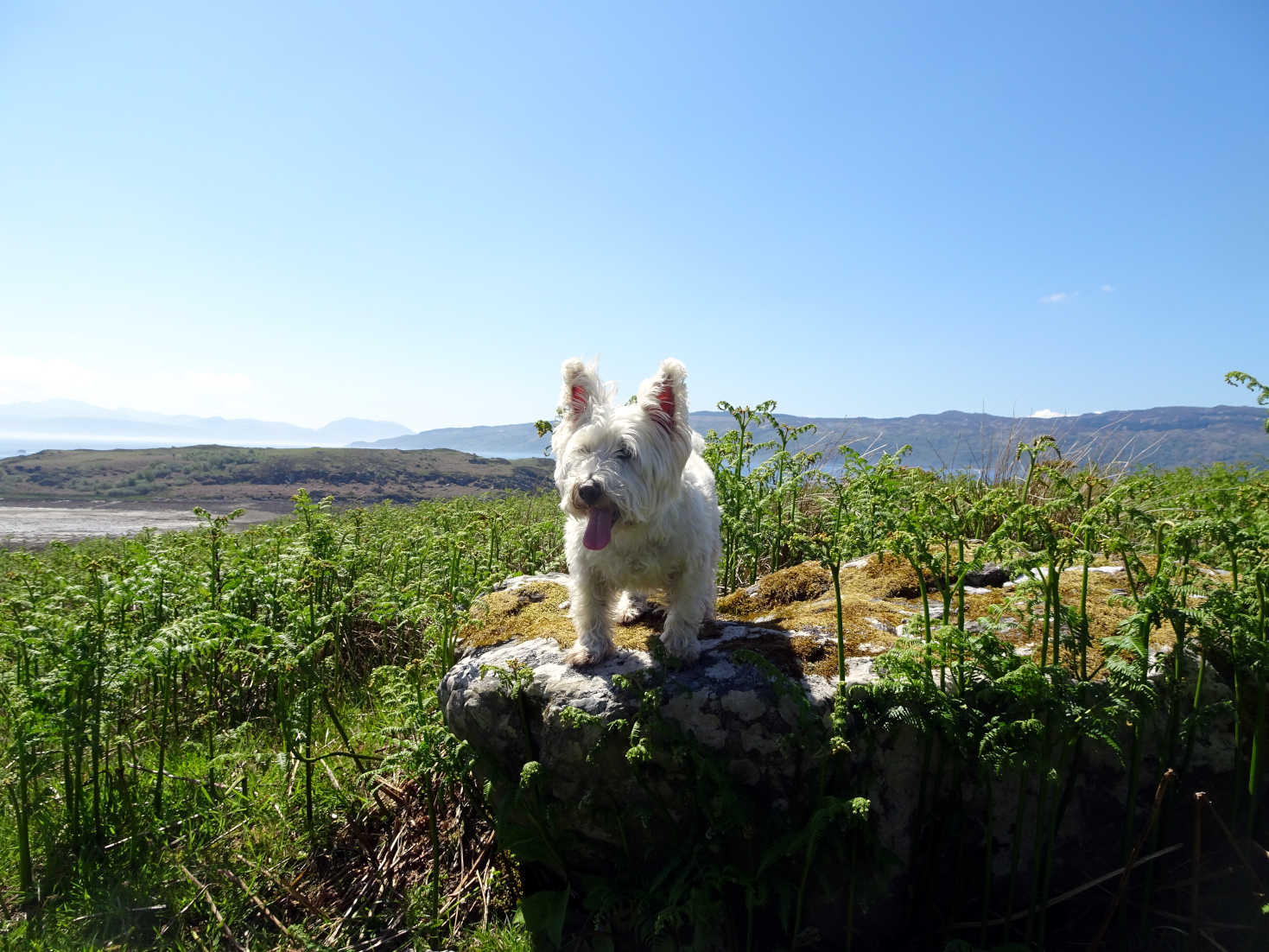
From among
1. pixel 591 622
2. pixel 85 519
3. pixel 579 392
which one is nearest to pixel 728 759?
pixel 591 622

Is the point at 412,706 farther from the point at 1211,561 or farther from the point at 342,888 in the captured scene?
the point at 1211,561

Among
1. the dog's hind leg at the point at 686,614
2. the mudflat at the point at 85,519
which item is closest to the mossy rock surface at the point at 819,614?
the dog's hind leg at the point at 686,614

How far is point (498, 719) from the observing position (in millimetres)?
3689

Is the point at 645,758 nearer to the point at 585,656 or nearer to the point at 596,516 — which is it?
→ the point at 585,656

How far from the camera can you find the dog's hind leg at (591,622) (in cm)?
394

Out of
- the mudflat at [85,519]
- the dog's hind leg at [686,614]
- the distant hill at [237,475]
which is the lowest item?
the mudflat at [85,519]

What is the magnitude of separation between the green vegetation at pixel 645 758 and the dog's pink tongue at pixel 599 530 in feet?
2.98

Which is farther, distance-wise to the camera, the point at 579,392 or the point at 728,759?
the point at 579,392

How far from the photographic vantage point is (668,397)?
432 cm

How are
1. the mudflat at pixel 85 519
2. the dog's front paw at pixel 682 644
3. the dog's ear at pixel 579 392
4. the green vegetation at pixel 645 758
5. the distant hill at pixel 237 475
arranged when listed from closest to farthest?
the green vegetation at pixel 645 758 < the dog's front paw at pixel 682 644 < the dog's ear at pixel 579 392 < the mudflat at pixel 85 519 < the distant hill at pixel 237 475

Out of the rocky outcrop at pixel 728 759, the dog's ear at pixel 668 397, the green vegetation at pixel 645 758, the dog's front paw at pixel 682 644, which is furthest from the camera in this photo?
the dog's ear at pixel 668 397

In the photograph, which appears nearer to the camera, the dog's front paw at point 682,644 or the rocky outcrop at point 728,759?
the rocky outcrop at point 728,759

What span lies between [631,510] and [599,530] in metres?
0.23

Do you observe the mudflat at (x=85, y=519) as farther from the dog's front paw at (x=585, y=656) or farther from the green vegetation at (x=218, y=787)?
the dog's front paw at (x=585, y=656)
